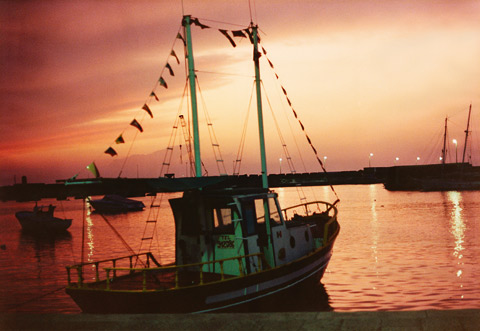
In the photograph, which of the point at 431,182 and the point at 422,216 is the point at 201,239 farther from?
the point at 431,182

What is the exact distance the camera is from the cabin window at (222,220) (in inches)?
596

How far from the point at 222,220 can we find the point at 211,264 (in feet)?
4.97

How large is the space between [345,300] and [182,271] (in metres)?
8.92

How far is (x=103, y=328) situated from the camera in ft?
29.9

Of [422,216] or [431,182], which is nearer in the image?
[422,216]

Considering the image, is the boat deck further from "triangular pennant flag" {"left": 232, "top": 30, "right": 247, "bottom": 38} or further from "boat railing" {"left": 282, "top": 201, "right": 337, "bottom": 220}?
"triangular pennant flag" {"left": 232, "top": 30, "right": 247, "bottom": 38}

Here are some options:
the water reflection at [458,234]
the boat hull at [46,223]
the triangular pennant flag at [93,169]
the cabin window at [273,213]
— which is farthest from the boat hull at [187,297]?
the boat hull at [46,223]

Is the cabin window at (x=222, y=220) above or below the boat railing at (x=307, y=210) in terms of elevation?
above

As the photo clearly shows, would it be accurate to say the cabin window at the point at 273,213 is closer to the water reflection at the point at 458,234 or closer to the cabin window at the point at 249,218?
the cabin window at the point at 249,218

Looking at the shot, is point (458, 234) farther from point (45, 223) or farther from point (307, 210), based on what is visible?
point (45, 223)

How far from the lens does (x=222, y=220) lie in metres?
15.2

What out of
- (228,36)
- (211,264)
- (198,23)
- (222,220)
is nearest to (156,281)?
(211,264)

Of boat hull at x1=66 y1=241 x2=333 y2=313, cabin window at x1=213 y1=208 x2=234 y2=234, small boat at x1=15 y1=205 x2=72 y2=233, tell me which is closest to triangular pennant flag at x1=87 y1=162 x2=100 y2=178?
boat hull at x1=66 y1=241 x2=333 y2=313

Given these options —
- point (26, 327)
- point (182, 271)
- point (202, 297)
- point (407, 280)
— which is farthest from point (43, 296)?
point (407, 280)
